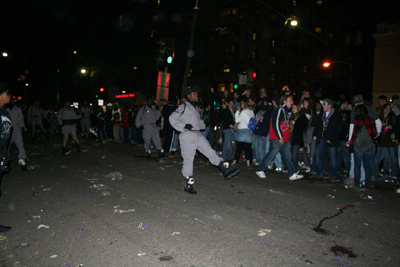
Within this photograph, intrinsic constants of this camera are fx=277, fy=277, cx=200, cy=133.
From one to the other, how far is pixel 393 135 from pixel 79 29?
3811cm

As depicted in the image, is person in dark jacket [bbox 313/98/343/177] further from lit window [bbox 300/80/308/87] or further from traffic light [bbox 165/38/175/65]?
lit window [bbox 300/80/308/87]

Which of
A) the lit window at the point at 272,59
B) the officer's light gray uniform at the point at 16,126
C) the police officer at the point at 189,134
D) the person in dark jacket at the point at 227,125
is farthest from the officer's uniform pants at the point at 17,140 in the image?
the lit window at the point at 272,59

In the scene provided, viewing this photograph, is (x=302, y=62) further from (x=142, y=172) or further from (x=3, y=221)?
(x=3, y=221)

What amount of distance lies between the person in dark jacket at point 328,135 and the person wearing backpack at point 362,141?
0.56 m

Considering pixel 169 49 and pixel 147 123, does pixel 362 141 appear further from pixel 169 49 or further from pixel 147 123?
pixel 169 49

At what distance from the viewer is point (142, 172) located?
721 cm

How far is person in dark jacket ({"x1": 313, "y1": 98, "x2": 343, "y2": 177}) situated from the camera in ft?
22.6

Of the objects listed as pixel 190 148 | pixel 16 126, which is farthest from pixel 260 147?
pixel 16 126

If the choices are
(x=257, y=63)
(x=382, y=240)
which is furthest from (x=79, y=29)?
(x=382, y=240)

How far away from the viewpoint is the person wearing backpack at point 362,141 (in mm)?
6137

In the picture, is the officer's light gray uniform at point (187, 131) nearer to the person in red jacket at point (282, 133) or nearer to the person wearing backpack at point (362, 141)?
the person in red jacket at point (282, 133)

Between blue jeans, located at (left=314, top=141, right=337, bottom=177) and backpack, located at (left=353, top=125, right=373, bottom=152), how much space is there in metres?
0.87

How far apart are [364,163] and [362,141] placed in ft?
1.75

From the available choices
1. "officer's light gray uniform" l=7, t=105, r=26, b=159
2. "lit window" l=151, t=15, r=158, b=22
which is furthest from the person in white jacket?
"lit window" l=151, t=15, r=158, b=22
